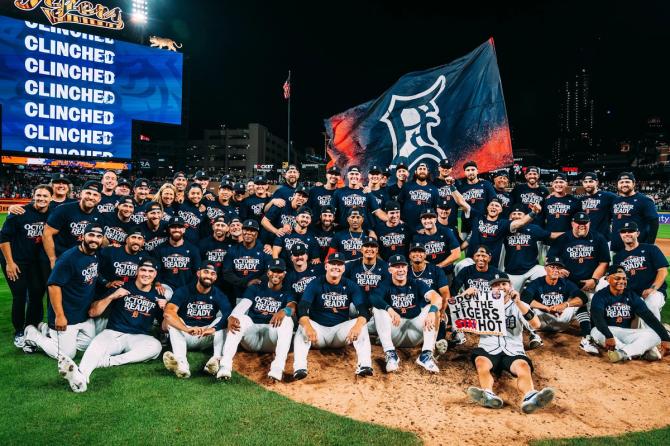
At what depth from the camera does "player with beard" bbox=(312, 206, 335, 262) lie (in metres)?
7.70

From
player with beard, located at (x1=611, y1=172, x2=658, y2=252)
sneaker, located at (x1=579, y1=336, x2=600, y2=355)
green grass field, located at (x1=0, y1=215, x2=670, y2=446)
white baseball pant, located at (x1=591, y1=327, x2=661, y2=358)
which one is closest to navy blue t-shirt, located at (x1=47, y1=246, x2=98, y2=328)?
green grass field, located at (x1=0, y1=215, x2=670, y2=446)

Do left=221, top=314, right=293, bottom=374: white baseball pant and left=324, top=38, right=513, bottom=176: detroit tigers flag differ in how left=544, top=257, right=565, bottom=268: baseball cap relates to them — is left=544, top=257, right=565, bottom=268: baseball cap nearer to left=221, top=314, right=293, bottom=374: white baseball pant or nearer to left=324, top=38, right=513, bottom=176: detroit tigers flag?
left=324, top=38, right=513, bottom=176: detroit tigers flag

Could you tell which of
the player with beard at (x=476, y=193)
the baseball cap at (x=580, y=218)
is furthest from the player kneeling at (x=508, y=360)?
the player with beard at (x=476, y=193)

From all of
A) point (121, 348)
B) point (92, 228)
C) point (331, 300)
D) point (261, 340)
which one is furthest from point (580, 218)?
point (92, 228)

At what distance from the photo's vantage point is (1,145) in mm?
25141

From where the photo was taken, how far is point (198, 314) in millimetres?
6258

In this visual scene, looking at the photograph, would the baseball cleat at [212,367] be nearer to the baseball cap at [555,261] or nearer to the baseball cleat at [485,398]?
the baseball cleat at [485,398]

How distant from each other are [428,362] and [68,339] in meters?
Answer: 4.85

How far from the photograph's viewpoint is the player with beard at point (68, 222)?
6.80m

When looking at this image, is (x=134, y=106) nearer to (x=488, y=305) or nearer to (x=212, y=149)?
(x=488, y=305)

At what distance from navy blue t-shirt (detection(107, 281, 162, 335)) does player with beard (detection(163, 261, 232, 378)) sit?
1.15 feet

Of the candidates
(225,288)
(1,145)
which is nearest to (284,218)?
(225,288)

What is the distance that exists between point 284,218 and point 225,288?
1.69 meters

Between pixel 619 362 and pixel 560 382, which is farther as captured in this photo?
pixel 619 362
